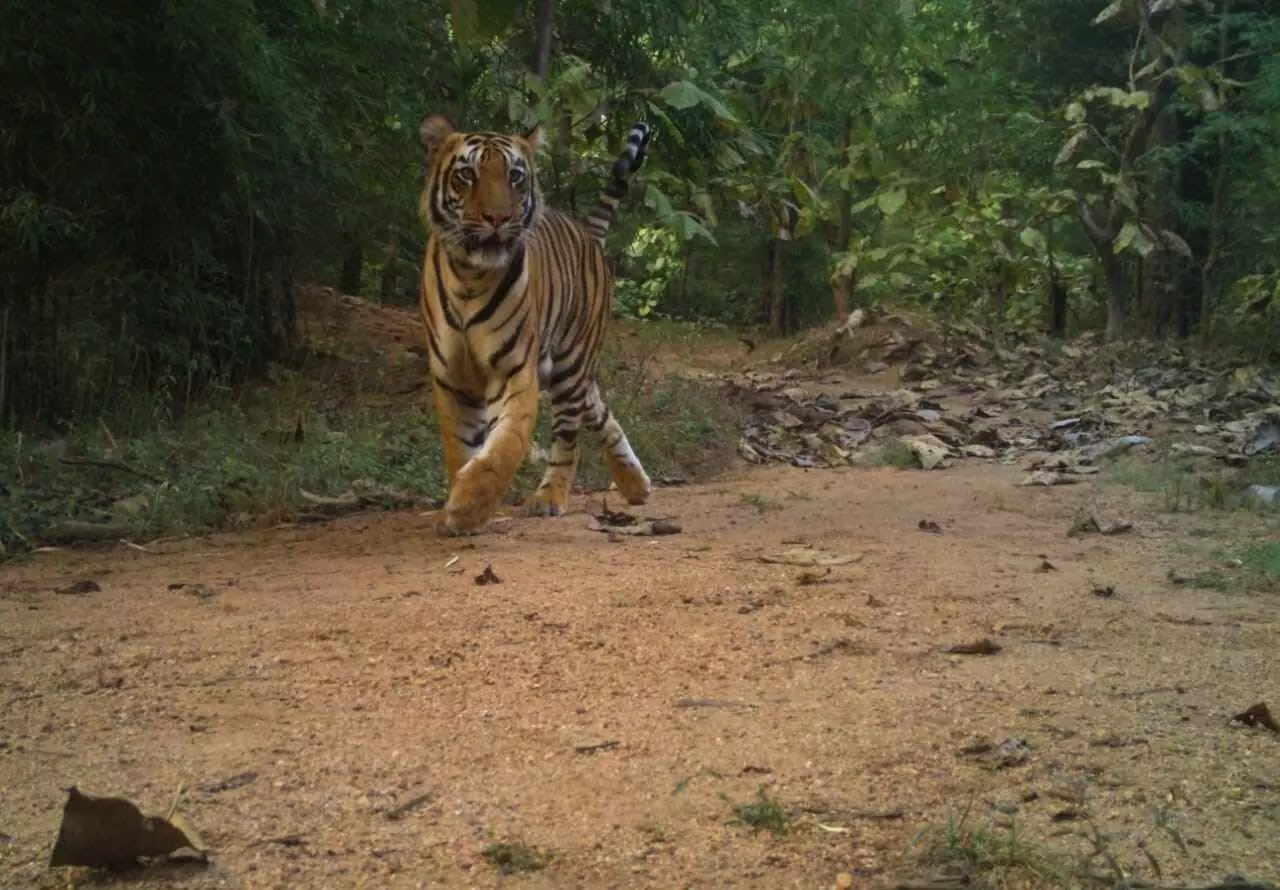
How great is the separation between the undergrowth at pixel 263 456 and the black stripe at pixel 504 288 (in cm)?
137

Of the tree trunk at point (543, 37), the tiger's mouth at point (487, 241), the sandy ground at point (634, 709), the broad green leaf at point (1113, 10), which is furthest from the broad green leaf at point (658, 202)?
the broad green leaf at point (1113, 10)

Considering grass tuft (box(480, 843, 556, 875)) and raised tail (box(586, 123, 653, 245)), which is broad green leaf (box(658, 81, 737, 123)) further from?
grass tuft (box(480, 843, 556, 875))

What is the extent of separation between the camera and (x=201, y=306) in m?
9.51

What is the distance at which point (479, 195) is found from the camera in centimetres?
635

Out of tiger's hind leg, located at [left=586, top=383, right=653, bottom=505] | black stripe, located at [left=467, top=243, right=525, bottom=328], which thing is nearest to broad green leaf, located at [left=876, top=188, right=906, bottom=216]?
tiger's hind leg, located at [left=586, top=383, right=653, bottom=505]

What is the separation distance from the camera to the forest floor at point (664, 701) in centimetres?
249

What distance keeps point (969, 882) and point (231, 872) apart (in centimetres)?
129

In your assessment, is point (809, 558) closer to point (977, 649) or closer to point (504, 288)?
point (977, 649)

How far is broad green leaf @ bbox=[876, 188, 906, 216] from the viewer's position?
53.8ft

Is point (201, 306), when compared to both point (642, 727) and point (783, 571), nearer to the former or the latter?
point (783, 571)

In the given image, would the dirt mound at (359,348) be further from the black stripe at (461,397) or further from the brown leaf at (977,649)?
the brown leaf at (977,649)

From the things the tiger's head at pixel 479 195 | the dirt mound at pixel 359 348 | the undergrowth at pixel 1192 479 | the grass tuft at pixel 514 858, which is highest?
the tiger's head at pixel 479 195

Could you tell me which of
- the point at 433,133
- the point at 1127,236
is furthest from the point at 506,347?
the point at 1127,236

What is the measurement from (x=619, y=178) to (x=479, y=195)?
196cm
